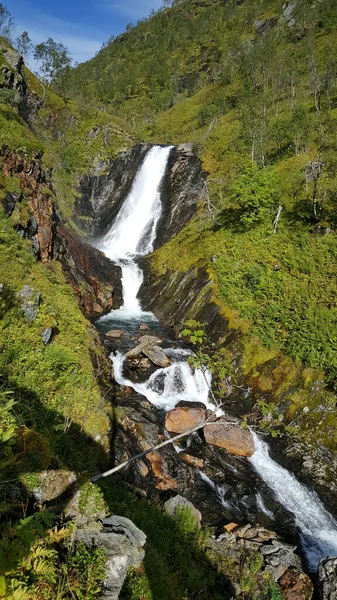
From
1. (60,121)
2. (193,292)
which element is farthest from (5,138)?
(60,121)

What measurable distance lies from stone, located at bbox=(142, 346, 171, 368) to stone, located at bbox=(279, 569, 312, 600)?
10130 mm

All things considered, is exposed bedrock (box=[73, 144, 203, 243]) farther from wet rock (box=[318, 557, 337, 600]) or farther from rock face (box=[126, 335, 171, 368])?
wet rock (box=[318, 557, 337, 600])

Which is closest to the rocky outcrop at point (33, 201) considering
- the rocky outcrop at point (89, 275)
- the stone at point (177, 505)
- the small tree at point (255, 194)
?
the rocky outcrop at point (89, 275)

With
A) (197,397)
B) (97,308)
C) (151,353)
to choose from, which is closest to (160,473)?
(197,397)

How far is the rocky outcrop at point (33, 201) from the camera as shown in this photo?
1823cm

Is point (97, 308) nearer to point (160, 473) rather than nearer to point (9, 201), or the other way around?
point (9, 201)

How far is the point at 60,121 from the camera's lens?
54.9 m

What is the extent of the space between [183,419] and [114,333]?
27.1 feet

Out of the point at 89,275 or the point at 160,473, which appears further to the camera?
the point at 89,275

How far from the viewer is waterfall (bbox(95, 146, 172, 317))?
1192 inches

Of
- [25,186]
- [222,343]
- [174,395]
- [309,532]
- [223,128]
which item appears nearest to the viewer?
[309,532]

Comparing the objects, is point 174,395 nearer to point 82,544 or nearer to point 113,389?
A: point 113,389

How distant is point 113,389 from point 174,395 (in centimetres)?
352

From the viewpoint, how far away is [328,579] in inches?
322
